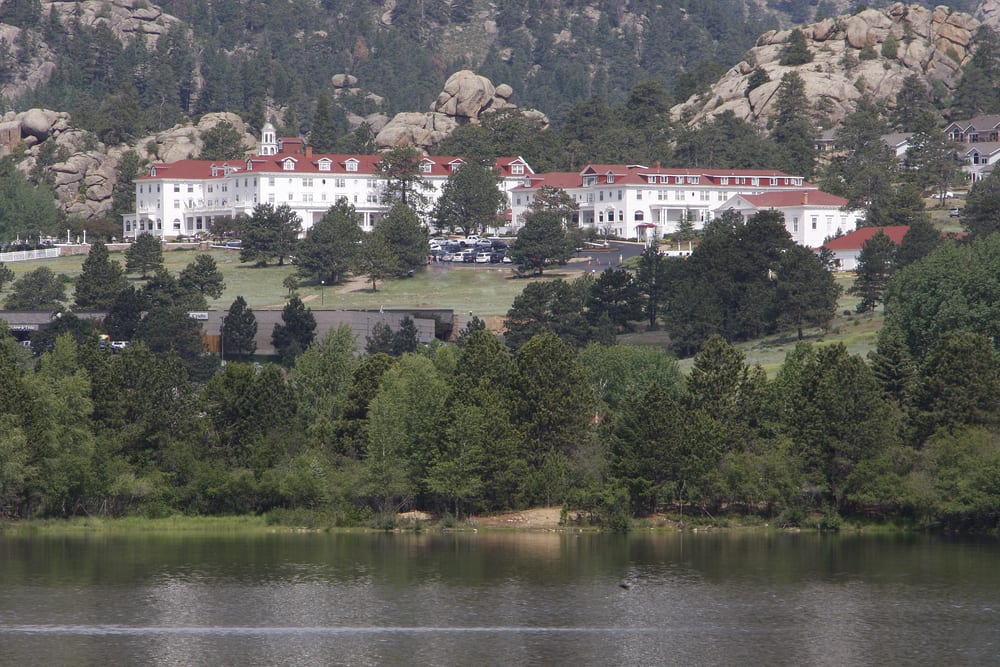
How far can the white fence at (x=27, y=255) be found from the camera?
186250mm

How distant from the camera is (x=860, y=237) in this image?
166 metres

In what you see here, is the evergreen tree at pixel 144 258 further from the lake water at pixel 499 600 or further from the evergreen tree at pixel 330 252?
the lake water at pixel 499 600

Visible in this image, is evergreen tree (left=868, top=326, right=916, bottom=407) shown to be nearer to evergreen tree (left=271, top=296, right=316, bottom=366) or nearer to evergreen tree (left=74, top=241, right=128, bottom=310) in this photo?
evergreen tree (left=271, top=296, right=316, bottom=366)

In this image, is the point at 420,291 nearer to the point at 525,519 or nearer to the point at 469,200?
the point at 469,200

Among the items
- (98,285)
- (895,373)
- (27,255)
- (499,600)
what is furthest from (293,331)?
(499,600)

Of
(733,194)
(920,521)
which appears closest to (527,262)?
(733,194)

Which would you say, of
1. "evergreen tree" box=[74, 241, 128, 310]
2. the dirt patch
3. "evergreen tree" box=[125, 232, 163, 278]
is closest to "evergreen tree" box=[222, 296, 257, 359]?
"evergreen tree" box=[74, 241, 128, 310]

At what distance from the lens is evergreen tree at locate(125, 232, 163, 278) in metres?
166

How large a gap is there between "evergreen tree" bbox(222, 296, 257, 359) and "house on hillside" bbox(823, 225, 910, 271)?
59.3 m

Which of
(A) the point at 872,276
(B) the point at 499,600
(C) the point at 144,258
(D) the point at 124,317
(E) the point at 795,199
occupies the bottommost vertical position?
(B) the point at 499,600

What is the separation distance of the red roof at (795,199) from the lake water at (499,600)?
103m

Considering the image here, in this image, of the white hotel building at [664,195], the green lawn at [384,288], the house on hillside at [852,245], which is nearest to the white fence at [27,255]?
the green lawn at [384,288]

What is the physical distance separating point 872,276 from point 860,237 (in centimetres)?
2785

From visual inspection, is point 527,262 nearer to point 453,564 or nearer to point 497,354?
point 497,354
